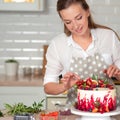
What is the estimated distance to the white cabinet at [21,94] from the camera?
3221 mm

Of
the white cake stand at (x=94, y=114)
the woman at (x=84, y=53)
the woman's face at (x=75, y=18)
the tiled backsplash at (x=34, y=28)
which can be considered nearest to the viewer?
the white cake stand at (x=94, y=114)

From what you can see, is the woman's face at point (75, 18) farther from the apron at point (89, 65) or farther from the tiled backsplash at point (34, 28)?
the tiled backsplash at point (34, 28)

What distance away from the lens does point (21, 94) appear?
128 inches

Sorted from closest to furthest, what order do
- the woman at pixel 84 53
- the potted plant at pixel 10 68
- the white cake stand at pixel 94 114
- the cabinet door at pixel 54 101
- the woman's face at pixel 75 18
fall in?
1. the white cake stand at pixel 94 114
2. the woman's face at pixel 75 18
3. the woman at pixel 84 53
4. the cabinet door at pixel 54 101
5. the potted plant at pixel 10 68

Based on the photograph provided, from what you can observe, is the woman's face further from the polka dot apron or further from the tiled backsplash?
the tiled backsplash


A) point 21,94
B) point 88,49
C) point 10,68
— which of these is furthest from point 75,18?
point 10,68

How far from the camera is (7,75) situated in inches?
141

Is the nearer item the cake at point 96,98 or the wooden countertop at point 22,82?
the cake at point 96,98

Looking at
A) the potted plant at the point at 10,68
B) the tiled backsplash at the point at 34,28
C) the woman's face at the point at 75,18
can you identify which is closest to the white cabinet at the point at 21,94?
the potted plant at the point at 10,68

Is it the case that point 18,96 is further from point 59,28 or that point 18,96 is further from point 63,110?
point 63,110

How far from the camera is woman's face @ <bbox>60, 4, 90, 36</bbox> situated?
6.50ft

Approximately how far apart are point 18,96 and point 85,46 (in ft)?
4.11

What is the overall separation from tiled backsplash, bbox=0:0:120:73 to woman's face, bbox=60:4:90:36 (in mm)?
1682

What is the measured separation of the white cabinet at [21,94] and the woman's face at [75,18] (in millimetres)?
1296
